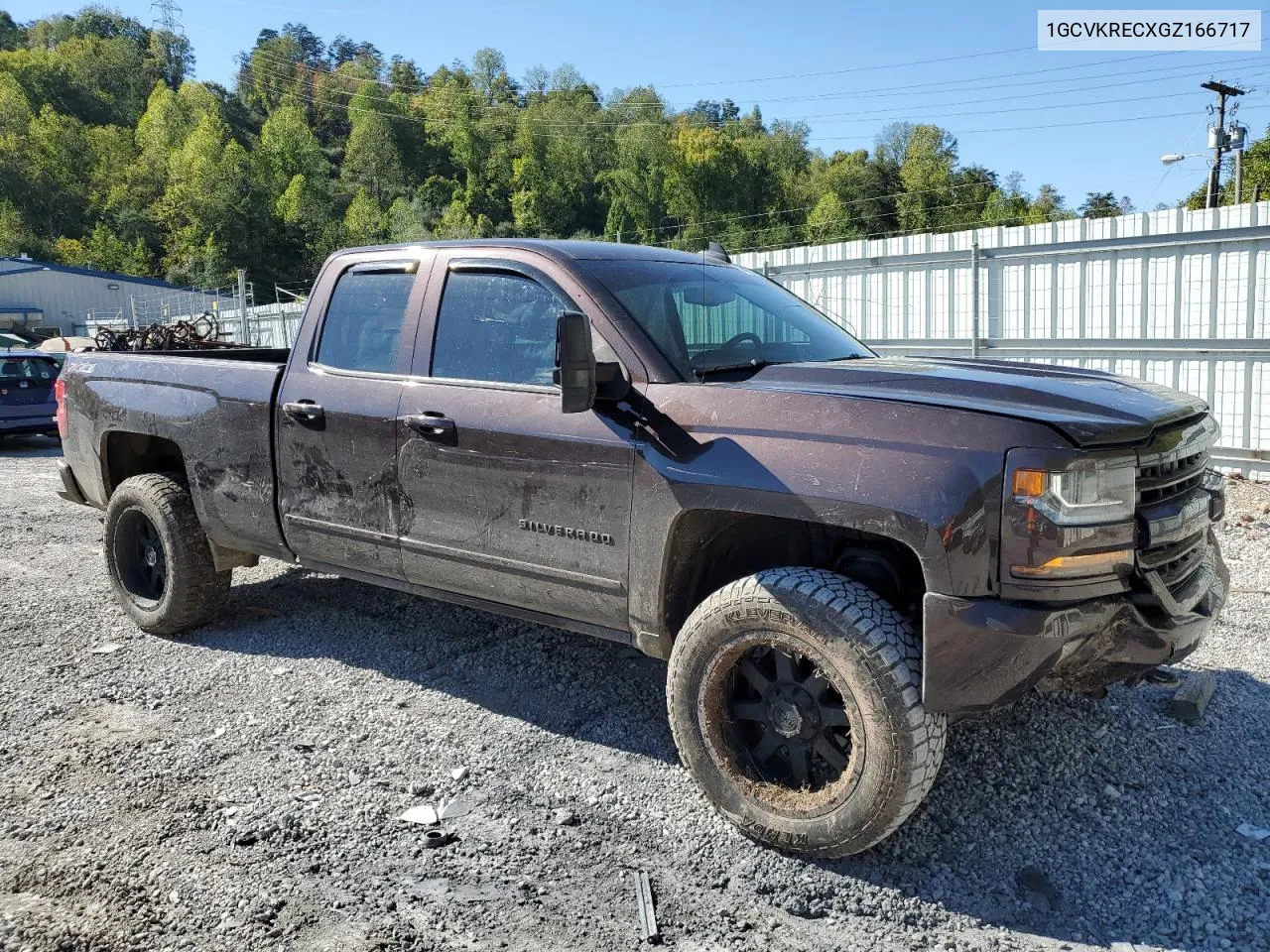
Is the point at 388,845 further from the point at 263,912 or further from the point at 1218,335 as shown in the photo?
the point at 1218,335

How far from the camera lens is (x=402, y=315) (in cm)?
411

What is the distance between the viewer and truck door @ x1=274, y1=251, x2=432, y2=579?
402 cm

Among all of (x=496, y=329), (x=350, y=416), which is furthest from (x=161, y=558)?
(x=496, y=329)

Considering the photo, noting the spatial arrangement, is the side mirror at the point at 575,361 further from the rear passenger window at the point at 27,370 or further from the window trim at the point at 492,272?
the rear passenger window at the point at 27,370

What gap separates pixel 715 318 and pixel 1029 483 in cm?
153

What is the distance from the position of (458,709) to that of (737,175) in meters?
74.1

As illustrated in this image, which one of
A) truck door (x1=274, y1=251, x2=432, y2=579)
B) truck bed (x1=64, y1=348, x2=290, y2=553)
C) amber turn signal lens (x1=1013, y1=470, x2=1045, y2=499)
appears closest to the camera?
amber turn signal lens (x1=1013, y1=470, x2=1045, y2=499)

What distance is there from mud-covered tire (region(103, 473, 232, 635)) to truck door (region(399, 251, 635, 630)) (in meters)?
1.61

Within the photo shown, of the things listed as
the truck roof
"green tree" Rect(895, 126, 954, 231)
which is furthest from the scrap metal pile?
"green tree" Rect(895, 126, 954, 231)

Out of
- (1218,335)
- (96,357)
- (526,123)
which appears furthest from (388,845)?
(526,123)

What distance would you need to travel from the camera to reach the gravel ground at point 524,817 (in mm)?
2689

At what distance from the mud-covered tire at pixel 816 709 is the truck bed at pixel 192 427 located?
2347 millimetres

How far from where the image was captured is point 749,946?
8.52ft

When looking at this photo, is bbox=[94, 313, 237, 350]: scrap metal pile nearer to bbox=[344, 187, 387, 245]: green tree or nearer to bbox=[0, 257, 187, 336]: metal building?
bbox=[0, 257, 187, 336]: metal building
